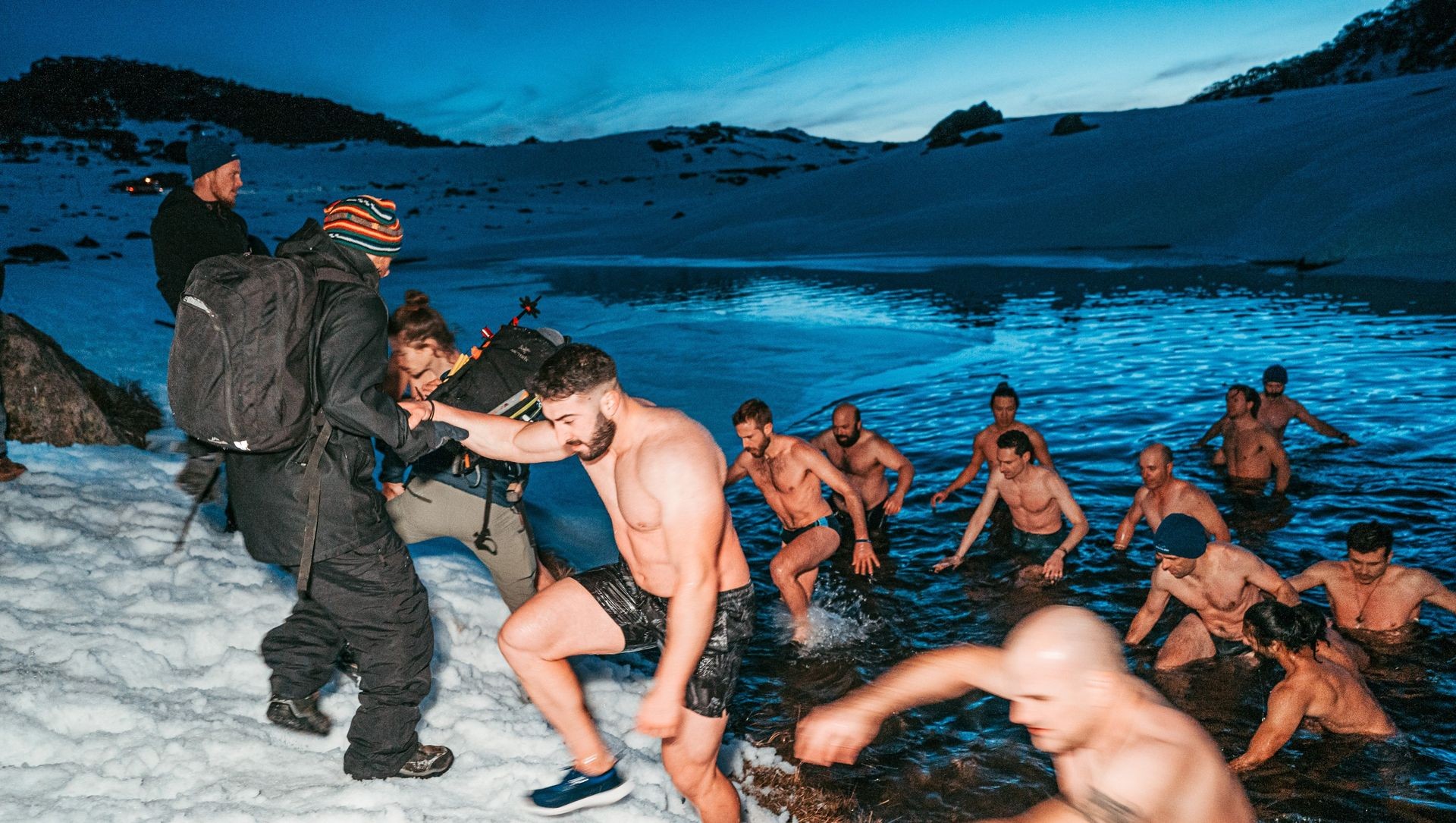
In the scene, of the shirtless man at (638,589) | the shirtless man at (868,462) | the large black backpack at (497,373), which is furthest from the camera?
the shirtless man at (868,462)

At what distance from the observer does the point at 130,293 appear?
12.7 metres

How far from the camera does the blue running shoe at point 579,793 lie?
129 inches

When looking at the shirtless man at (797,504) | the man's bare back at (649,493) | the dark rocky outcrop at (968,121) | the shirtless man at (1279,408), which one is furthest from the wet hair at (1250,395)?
the dark rocky outcrop at (968,121)

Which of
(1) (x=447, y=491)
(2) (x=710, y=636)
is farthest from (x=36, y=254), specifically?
(2) (x=710, y=636)

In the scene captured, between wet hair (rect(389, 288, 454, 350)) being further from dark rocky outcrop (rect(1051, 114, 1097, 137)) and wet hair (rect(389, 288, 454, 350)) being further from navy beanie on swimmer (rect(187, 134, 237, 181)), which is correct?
dark rocky outcrop (rect(1051, 114, 1097, 137))

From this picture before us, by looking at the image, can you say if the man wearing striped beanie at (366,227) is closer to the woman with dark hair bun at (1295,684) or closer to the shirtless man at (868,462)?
the woman with dark hair bun at (1295,684)

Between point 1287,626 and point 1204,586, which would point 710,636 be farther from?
point 1204,586

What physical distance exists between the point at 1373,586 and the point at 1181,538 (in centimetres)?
126

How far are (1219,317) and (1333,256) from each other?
909 centimetres

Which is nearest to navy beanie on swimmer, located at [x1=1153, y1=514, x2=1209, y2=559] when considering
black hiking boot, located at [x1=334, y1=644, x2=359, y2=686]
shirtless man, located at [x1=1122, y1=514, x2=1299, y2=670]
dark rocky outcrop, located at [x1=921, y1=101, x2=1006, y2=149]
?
shirtless man, located at [x1=1122, y1=514, x2=1299, y2=670]

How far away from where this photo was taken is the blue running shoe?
129 inches

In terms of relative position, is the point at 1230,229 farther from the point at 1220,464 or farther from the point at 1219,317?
the point at 1220,464

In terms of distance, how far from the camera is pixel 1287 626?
4.18 m

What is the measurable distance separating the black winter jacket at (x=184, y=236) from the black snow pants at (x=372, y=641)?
159cm
